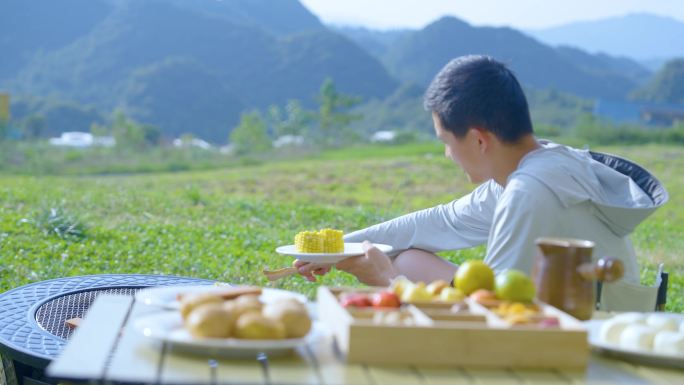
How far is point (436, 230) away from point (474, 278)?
51.4 inches

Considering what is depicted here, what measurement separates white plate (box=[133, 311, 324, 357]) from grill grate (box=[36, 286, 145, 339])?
107 centimetres

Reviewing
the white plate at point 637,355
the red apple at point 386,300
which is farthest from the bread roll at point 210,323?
the white plate at point 637,355

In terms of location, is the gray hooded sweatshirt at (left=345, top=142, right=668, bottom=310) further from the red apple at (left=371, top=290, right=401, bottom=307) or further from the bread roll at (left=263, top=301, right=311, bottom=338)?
the bread roll at (left=263, top=301, right=311, bottom=338)

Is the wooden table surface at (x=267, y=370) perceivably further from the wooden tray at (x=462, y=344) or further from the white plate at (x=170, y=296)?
the white plate at (x=170, y=296)

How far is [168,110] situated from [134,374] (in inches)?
2233

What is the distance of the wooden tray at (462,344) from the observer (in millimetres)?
1551

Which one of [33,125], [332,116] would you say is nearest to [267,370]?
[332,116]

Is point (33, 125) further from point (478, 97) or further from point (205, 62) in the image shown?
point (478, 97)

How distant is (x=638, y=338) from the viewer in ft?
5.63

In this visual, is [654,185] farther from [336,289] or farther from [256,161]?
[256,161]

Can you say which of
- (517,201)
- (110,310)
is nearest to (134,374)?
(110,310)

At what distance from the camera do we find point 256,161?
71.9ft

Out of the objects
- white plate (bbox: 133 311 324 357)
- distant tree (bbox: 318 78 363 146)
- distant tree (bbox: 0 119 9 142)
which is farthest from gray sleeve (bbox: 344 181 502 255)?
distant tree (bbox: 318 78 363 146)

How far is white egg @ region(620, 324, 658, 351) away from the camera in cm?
171
